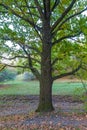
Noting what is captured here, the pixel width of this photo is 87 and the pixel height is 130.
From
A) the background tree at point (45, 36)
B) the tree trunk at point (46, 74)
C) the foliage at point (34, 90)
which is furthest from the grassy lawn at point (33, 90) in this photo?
the tree trunk at point (46, 74)

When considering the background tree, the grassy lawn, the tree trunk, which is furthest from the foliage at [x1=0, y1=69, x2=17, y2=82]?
the tree trunk

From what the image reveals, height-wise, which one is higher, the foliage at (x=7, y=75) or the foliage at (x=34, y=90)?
the foliage at (x=7, y=75)

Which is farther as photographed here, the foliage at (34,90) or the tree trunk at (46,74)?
the foliage at (34,90)

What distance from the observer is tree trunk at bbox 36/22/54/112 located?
1422 centimetres

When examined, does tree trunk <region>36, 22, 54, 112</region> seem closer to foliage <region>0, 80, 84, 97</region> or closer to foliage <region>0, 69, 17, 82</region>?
foliage <region>0, 80, 84, 97</region>

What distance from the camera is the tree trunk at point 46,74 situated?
14.2 metres

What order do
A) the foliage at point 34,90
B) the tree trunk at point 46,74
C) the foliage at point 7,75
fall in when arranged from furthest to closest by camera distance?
the foliage at point 7,75 < the foliage at point 34,90 < the tree trunk at point 46,74

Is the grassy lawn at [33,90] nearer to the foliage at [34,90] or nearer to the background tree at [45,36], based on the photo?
the foliage at [34,90]

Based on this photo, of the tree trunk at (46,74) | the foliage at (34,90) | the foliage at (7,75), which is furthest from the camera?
the foliage at (7,75)

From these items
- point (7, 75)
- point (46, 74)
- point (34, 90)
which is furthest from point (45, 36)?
point (7, 75)

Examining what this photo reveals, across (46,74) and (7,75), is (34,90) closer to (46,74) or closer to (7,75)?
(7,75)

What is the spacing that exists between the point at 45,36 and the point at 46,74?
1438 mm

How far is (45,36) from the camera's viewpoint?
1424cm

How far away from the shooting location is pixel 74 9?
15234 mm
